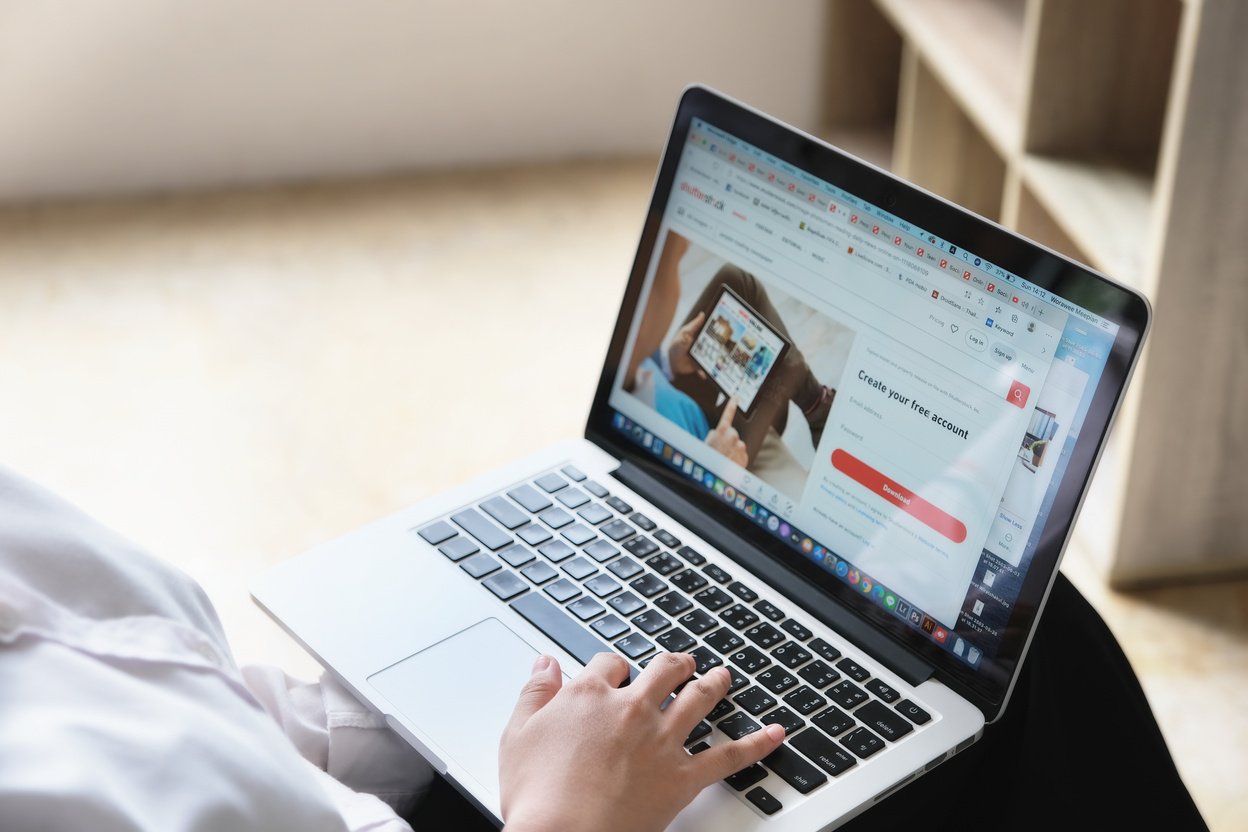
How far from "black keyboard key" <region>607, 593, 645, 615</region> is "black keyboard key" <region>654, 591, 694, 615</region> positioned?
0.04ft

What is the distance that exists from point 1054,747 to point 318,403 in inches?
50.5

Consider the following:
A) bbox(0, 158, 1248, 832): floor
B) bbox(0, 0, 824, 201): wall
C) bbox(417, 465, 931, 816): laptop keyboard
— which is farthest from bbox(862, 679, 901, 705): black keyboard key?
bbox(0, 0, 824, 201): wall

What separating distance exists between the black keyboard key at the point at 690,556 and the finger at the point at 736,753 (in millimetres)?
173

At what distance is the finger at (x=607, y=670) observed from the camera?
0.71 meters

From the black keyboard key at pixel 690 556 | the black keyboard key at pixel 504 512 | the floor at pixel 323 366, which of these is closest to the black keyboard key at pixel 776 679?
the black keyboard key at pixel 690 556

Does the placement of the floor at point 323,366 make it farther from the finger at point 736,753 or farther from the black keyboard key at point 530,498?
the finger at point 736,753

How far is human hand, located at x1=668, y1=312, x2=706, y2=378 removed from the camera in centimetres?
88

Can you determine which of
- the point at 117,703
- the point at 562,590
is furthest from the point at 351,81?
the point at 117,703

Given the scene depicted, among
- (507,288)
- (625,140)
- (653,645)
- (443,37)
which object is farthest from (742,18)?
(653,645)

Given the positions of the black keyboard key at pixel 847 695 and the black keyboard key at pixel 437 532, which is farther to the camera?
the black keyboard key at pixel 437 532

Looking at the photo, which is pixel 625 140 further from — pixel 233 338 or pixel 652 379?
pixel 652 379

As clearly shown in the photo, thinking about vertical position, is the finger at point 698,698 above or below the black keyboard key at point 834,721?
above

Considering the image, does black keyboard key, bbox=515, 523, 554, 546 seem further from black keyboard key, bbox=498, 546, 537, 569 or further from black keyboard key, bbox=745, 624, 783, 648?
black keyboard key, bbox=745, 624, 783, 648

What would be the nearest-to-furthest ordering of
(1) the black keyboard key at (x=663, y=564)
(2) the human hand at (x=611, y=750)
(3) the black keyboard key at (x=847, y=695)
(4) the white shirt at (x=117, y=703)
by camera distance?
(4) the white shirt at (x=117, y=703), (2) the human hand at (x=611, y=750), (3) the black keyboard key at (x=847, y=695), (1) the black keyboard key at (x=663, y=564)
